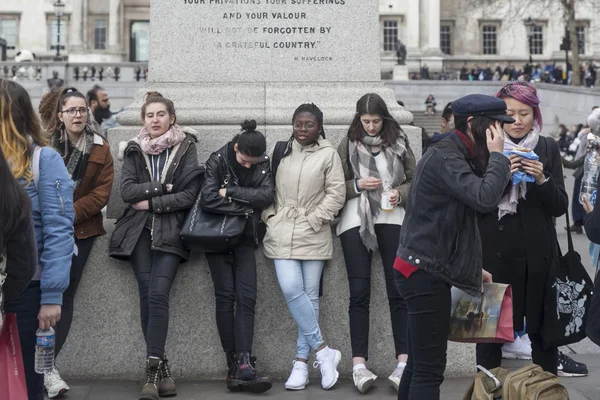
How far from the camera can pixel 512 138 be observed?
632 cm

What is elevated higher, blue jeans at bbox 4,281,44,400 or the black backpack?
the black backpack

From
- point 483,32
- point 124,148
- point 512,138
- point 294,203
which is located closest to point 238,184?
point 294,203

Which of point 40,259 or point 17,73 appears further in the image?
point 17,73

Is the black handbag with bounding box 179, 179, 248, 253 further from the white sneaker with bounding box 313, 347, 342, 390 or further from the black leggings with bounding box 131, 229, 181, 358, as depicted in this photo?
the white sneaker with bounding box 313, 347, 342, 390

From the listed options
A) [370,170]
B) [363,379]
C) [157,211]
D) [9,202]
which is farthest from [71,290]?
[9,202]

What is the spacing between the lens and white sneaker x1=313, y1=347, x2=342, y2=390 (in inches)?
277

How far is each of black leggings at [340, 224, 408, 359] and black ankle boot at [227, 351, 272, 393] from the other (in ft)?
2.09

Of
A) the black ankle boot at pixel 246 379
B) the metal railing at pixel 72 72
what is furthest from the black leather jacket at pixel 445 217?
the metal railing at pixel 72 72

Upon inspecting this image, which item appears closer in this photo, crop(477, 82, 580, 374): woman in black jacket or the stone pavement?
crop(477, 82, 580, 374): woman in black jacket

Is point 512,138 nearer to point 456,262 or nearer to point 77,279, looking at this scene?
point 456,262

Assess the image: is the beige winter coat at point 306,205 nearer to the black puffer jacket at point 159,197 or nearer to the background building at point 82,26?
the black puffer jacket at point 159,197

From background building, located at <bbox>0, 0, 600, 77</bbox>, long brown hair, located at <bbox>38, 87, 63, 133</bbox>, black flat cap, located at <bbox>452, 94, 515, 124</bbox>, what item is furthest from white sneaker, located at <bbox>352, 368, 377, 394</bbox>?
background building, located at <bbox>0, 0, 600, 77</bbox>

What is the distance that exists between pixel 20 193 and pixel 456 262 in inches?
79.1

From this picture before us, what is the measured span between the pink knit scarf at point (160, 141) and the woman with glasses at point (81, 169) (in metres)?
0.26
